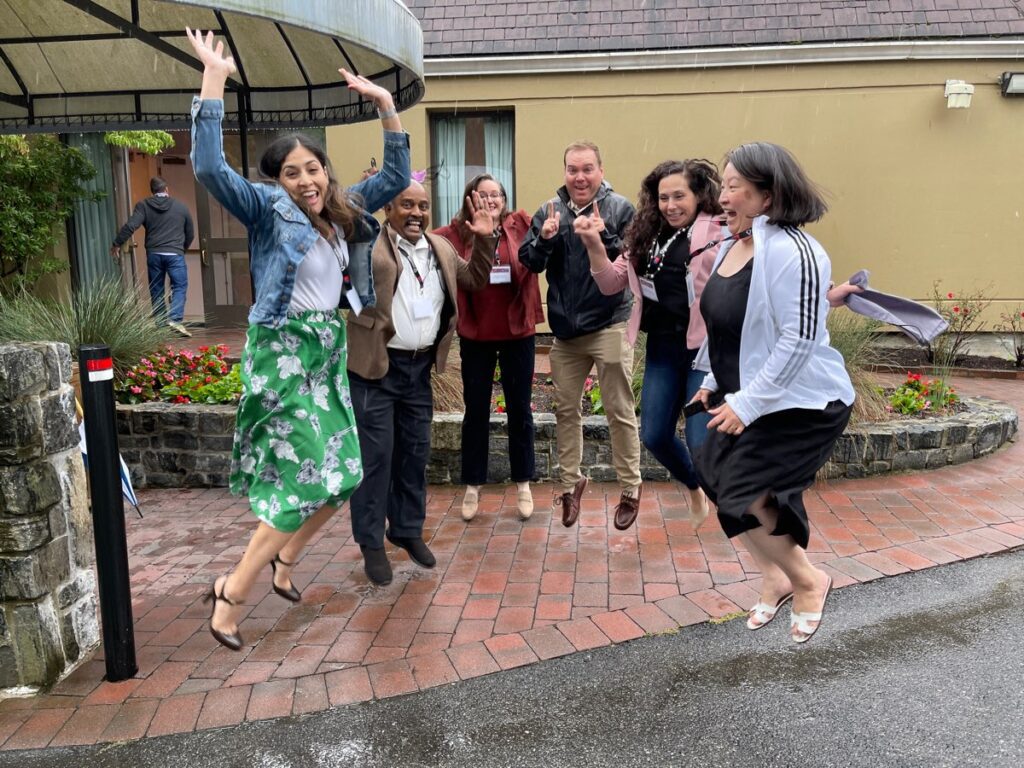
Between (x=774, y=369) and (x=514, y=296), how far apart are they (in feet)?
7.01

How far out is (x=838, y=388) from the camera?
9.76 ft

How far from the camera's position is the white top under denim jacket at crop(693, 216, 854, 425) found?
2814mm

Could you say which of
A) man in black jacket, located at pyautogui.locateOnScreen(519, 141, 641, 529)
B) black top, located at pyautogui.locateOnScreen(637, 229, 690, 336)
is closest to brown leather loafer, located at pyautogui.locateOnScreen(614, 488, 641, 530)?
man in black jacket, located at pyautogui.locateOnScreen(519, 141, 641, 529)

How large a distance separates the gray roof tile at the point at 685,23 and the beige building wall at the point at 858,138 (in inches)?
12.8

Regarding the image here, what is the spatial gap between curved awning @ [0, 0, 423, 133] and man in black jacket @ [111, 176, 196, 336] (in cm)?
482

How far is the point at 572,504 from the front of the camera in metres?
4.79

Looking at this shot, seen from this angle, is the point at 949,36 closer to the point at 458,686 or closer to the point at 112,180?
the point at 458,686

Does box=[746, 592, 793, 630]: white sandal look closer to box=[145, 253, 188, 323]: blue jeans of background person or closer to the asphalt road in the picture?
the asphalt road

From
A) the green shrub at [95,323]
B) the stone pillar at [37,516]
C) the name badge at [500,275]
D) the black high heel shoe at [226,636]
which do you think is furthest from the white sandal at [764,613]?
the green shrub at [95,323]

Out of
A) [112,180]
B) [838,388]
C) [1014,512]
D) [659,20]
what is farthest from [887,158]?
[112,180]

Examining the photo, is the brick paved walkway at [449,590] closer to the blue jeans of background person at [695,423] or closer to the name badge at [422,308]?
the blue jeans of background person at [695,423]

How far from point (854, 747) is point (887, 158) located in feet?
27.6

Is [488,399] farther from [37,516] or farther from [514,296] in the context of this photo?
[37,516]

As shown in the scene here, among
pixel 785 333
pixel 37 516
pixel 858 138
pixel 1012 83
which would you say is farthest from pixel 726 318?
pixel 1012 83
